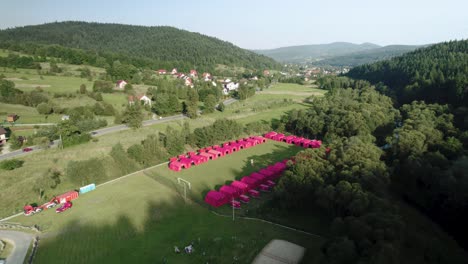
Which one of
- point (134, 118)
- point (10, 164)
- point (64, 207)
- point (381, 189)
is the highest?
point (134, 118)

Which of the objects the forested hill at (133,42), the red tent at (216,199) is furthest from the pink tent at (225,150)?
the forested hill at (133,42)

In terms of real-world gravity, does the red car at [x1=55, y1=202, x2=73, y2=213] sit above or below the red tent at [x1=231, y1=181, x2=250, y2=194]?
below

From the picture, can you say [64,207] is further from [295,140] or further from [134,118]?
[295,140]

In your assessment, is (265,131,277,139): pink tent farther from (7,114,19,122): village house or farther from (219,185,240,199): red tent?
(7,114,19,122): village house

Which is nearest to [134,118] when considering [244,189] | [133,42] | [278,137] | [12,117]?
[12,117]

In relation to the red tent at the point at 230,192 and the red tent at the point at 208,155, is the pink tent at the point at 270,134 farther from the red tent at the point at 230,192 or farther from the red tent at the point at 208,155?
the red tent at the point at 230,192

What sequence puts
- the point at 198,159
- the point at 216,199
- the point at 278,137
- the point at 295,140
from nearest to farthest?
the point at 216,199, the point at 198,159, the point at 295,140, the point at 278,137

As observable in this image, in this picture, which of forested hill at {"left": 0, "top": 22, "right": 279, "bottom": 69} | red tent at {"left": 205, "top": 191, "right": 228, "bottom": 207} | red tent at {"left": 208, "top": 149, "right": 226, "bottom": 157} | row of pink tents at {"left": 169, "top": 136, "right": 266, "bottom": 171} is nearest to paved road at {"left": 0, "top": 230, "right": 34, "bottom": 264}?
red tent at {"left": 205, "top": 191, "right": 228, "bottom": 207}
